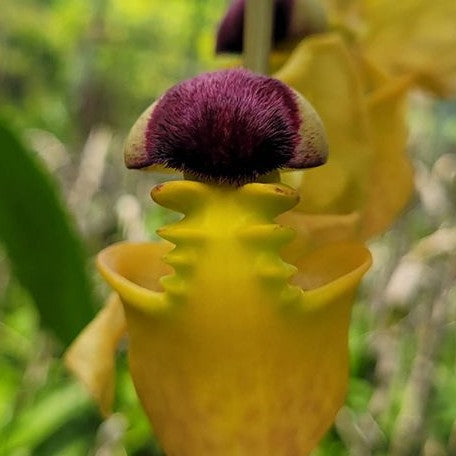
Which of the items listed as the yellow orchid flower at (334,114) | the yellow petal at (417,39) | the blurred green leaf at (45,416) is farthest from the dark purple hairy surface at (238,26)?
the blurred green leaf at (45,416)

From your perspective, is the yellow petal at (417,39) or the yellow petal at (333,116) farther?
the yellow petal at (417,39)

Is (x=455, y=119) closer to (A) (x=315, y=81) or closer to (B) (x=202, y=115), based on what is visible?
(A) (x=315, y=81)

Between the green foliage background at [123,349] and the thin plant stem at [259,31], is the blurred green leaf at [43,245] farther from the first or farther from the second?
the thin plant stem at [259,31]

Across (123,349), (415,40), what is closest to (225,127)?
(415,40)

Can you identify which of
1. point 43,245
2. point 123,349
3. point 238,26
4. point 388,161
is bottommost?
point 123,349

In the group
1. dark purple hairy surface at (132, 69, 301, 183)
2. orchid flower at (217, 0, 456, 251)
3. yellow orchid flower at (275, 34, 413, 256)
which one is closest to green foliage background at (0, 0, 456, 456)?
orchid flower at (217, 0, 456, 251)

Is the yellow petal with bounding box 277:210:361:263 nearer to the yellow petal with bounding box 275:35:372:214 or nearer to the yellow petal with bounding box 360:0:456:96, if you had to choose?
the yellow petal with bounding box 275:35:372:214

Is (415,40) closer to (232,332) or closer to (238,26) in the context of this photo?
(238,26)
